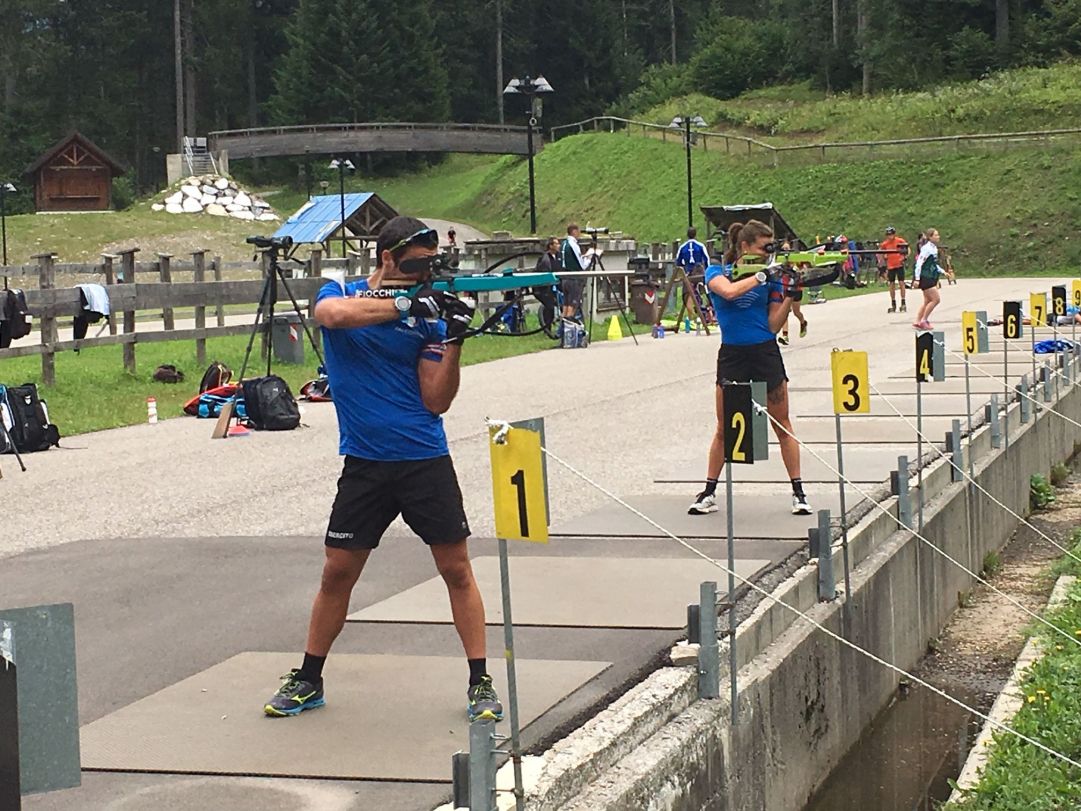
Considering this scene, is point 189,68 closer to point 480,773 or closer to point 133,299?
point 133,299

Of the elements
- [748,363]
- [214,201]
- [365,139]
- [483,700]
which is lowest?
[483,700]

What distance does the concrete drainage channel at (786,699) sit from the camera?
5789mm

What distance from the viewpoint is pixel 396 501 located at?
6.53 meters

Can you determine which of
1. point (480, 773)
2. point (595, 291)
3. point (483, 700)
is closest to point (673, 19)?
point (595, 291)

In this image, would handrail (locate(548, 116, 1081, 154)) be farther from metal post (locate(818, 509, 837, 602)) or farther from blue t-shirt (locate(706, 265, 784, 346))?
metal post (locate(818, 509, 837, 602))

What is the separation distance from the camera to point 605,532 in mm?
10742

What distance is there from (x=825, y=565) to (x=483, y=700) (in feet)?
9.75

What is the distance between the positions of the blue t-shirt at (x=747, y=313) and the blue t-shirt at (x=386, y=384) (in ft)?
14.7

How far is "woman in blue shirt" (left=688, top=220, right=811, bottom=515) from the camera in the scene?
10570 millimetres

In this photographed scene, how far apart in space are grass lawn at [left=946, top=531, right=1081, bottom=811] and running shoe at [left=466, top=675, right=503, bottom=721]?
2.41 m

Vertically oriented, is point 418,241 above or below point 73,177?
below

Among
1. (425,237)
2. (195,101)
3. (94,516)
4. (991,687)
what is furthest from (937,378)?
(195,101)

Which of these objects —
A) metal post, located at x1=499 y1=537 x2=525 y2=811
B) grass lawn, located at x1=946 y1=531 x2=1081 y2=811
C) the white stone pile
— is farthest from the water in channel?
the white stone pile

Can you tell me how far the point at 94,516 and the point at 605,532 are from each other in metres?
3.70
